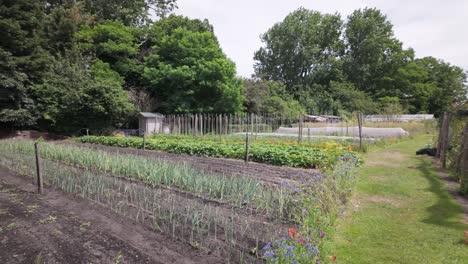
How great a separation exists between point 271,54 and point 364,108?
19511mm

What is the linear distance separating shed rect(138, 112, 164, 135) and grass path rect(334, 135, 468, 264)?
15307 millimetres

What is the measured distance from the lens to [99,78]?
683 inches

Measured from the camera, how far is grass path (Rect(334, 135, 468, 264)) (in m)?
2.86

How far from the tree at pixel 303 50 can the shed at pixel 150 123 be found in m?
25.3

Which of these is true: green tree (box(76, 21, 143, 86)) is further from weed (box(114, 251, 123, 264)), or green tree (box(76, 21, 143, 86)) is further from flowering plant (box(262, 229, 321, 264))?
flowering plant (box(262, 229, 321, 264))

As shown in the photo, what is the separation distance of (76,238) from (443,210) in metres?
5.63

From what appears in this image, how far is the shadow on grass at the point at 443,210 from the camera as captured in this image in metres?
3.71

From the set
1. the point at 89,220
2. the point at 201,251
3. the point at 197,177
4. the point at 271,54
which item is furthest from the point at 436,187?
the point at 271,54

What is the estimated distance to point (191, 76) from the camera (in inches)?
766

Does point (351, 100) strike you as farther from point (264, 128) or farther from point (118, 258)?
point (118, 258)

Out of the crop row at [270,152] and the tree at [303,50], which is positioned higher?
the tree at [303,50]

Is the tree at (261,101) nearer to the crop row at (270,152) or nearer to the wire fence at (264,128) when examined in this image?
the wire fence at (264,128)

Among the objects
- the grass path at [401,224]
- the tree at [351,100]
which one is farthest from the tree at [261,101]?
the grass path at [401,224]

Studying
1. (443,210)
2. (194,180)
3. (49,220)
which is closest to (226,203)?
(194,180)
